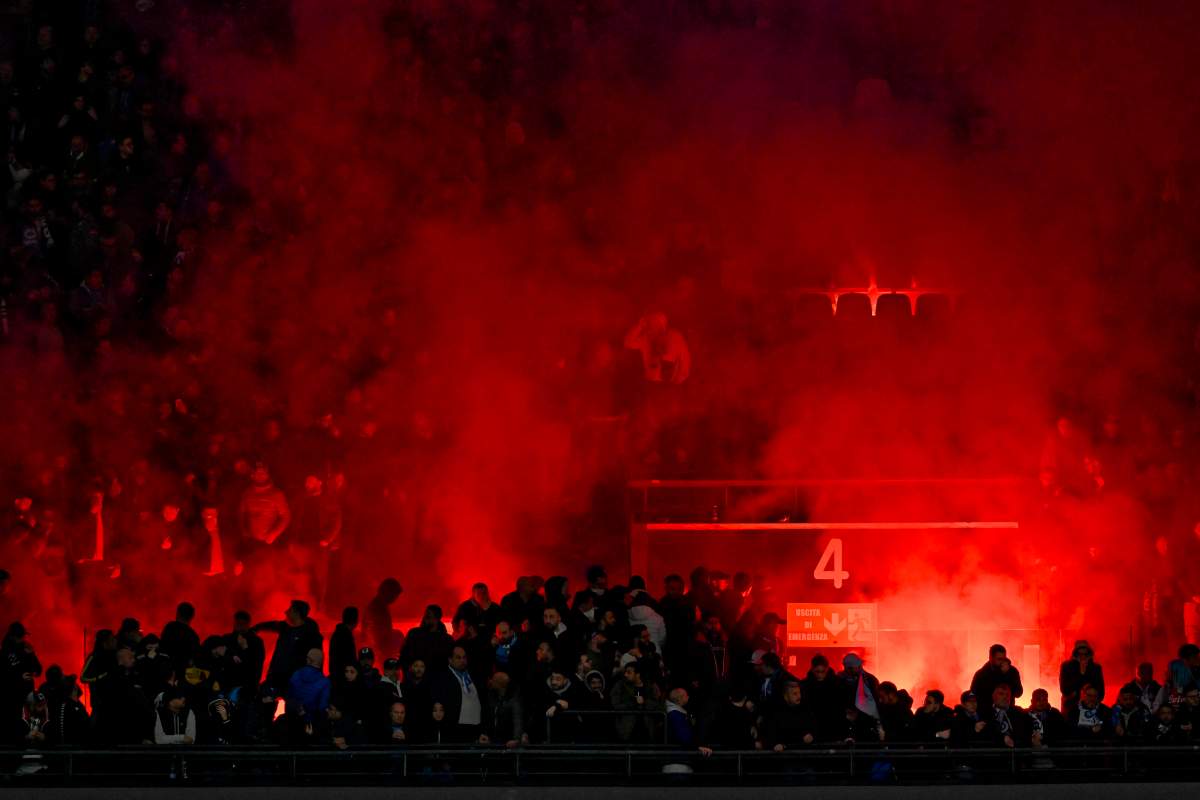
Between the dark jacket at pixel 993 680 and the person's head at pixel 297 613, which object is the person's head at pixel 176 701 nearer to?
the person's head at pixel 297 613

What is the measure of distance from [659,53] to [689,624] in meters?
6.84

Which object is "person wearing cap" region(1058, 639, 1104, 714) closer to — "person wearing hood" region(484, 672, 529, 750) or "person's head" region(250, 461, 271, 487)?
"person wearing hood" region(484, 672, 529, 750)

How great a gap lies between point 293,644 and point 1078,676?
14.0 ft

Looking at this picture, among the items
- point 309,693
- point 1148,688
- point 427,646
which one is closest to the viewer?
point 309,693

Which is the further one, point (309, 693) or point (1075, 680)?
point (1075, 680)

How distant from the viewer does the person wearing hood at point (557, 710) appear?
1125 cm

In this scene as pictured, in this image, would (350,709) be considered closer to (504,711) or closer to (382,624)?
(504,711)

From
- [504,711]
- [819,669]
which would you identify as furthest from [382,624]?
[819,669]

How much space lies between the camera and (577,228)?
17.2 m

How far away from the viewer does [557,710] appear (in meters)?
11.2

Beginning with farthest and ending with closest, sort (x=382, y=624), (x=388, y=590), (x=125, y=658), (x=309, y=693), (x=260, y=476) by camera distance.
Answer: (x=260, y=476) < (x=382, y=624) < (x=388, y=590) < (x=309, y=693) < (x=125, y=658)

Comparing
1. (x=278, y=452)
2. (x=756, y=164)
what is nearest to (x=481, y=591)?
(x=278, y=452)

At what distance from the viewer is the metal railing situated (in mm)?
10953

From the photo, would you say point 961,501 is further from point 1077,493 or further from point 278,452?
point 278,452
